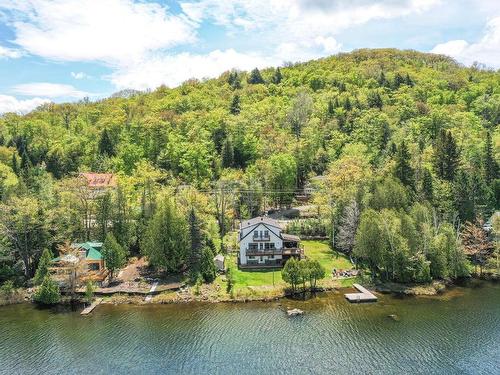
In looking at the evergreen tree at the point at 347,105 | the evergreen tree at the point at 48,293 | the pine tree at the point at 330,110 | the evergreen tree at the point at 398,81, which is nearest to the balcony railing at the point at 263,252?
the evergreen tree at the point at 48,293

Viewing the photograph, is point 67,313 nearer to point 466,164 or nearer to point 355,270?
point 355,270

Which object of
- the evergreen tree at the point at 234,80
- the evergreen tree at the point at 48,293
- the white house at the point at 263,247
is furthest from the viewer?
the evergreen tree at the point at 234,80

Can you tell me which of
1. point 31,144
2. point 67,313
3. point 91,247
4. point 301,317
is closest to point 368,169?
point 301,317

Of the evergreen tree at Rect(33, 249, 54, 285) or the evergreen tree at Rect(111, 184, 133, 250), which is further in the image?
the evergreen tree at Rect(111, 184, 133, 250)

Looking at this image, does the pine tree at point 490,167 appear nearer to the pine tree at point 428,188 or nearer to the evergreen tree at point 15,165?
the pine tree at point 428,188

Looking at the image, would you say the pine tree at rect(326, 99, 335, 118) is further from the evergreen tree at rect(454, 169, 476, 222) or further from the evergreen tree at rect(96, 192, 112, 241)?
the evergreen tree at rect(96, 192, 112, 241)

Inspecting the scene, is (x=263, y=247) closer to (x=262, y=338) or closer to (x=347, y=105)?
(x=262, y=338)

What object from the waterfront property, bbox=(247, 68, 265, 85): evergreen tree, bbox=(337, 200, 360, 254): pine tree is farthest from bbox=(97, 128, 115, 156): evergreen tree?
bbox=(247, 68, 265, 85): evergreen tree

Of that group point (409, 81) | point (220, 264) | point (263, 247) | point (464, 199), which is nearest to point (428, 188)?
point (464, 199)
